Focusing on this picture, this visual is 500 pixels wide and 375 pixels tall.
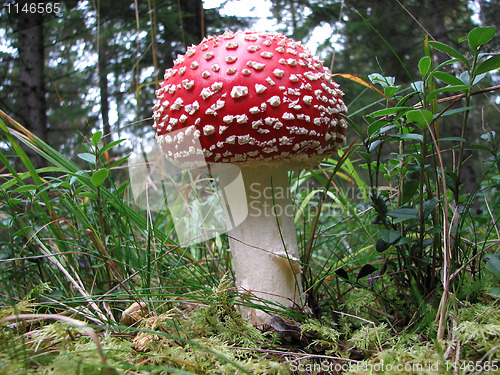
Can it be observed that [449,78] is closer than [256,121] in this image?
Yes

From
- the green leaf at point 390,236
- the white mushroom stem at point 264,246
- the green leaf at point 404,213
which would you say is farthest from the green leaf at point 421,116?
the white mushroom stem at point 264,246

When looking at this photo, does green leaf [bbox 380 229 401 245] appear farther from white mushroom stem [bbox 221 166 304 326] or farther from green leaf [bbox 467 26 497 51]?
green leaf [bbox 467 26 497 51]

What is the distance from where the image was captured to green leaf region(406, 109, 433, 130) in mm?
1251

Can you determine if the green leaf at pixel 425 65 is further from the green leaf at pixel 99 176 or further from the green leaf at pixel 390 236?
the green leaf at pixel 99 176

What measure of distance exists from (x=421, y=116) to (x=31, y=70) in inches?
280

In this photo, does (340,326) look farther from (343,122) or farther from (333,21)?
(333,21)

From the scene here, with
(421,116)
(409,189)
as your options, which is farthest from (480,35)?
(409,189)

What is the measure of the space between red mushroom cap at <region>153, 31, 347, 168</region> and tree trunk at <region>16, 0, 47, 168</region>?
546 cm

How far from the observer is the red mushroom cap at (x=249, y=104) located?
5.20 feet

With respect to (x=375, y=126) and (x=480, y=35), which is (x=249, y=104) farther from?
(x=480, y=35)

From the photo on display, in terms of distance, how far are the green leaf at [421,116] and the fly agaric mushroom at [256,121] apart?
17.8 inches

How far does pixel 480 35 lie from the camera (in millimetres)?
1226

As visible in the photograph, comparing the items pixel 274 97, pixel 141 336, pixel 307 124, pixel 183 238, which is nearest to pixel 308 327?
pixel 141 336

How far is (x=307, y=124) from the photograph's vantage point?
163 centimetres
